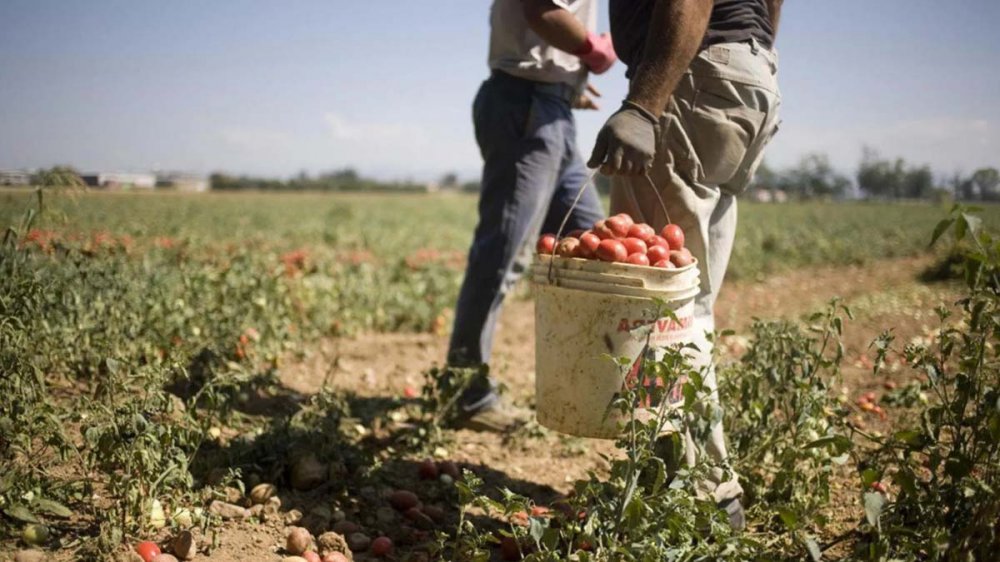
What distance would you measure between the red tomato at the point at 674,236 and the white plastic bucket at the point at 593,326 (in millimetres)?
93

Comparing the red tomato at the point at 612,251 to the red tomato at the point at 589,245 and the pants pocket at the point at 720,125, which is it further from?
the pants pocket at the point at 720,125

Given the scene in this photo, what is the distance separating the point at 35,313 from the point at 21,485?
0.58 metres

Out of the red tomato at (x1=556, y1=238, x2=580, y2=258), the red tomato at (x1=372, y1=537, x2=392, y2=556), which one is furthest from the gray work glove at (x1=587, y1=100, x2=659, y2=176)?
the red tomato at (x1=372, y1=537, x2=392, y2=556)

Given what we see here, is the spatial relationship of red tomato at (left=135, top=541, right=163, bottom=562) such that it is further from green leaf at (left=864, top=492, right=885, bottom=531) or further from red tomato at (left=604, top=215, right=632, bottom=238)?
green leaf at (left=864, top=492, right=885, bottom=531)

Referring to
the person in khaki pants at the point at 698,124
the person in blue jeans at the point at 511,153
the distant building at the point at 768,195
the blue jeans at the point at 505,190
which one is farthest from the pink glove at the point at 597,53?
the distant building at the point at 768,195

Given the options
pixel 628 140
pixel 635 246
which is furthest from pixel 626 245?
pixel 628 140

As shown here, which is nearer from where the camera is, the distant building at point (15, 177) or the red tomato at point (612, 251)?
the red tomato at point (612, 251)

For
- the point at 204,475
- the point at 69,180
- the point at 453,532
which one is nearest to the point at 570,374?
the point at 453,532

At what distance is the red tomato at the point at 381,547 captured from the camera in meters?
2.14

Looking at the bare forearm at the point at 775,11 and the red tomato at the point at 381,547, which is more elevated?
the bare forearm at the point at 775,11

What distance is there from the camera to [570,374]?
6.83ft

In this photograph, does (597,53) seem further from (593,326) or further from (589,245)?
(593,326)

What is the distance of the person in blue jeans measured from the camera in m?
2.98

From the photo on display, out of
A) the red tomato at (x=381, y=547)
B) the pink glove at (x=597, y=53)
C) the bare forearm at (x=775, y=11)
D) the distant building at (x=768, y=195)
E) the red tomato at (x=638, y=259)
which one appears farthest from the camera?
the distant building at (x=768, y=195)
